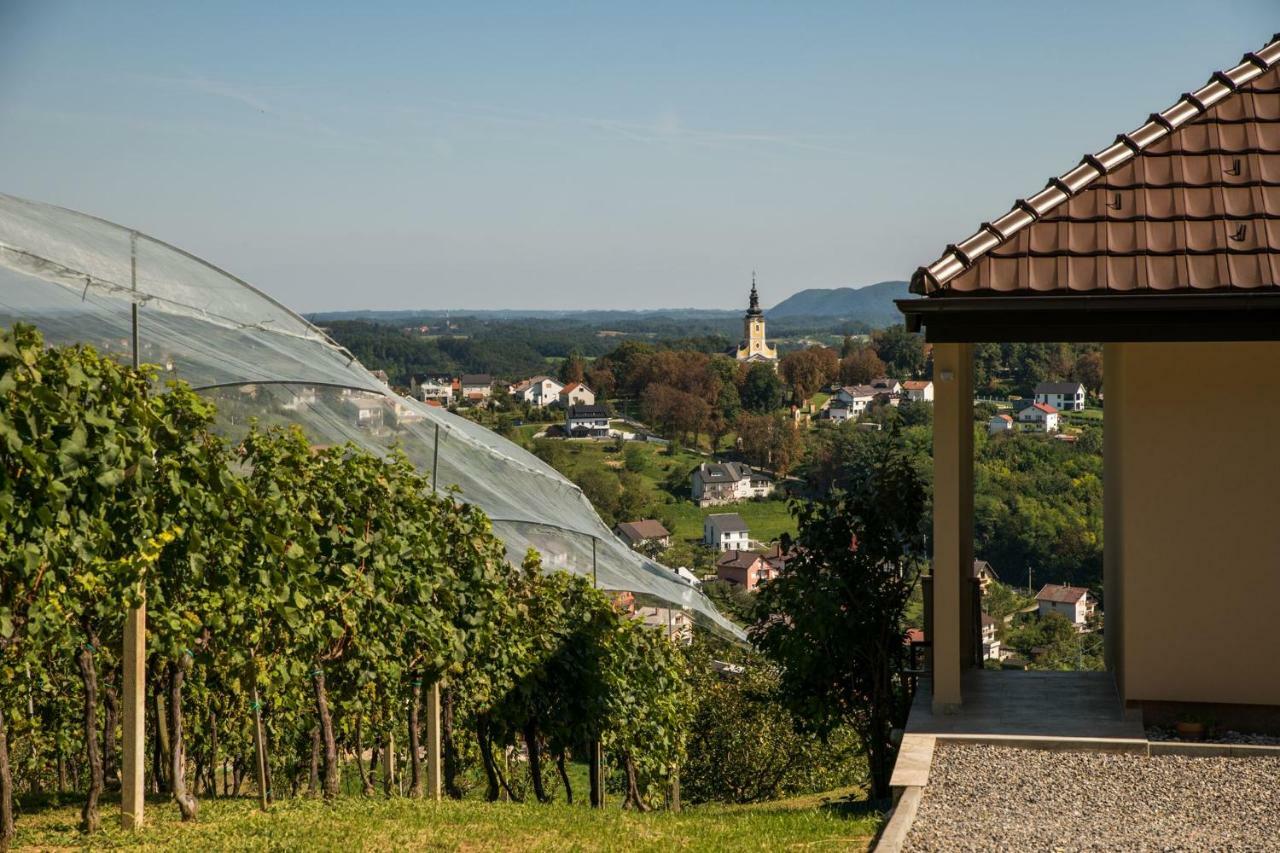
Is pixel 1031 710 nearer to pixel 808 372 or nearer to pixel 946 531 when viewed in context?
pixel 946 531

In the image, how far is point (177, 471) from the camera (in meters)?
5.69

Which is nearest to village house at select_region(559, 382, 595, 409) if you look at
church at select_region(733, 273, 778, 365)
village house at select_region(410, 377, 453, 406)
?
village house at select_region(410, 377, 453, 406)

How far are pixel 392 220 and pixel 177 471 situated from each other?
362ft

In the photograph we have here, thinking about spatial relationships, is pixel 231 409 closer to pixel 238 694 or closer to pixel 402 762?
pixel 238 694

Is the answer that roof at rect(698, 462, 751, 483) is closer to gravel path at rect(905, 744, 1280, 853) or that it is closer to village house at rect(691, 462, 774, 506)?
village house at rect(691, 462, 774, 506)

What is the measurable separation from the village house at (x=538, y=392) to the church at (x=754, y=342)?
19.6 metres

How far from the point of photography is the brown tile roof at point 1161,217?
23.7ft

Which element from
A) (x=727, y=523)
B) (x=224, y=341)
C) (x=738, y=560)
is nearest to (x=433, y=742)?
(x=224, y=341)

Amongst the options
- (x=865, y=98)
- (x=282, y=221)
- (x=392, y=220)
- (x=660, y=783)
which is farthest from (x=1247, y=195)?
(x=392, y=220)

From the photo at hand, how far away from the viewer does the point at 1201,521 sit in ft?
24.2

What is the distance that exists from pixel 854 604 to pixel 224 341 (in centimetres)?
461

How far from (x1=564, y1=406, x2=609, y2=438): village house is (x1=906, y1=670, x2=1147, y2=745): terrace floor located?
94855 mm

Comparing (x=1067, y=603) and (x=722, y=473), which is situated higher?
(x=722, y=473)

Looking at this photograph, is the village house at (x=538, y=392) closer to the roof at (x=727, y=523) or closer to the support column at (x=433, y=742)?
the roof at (x=727, y=523)
